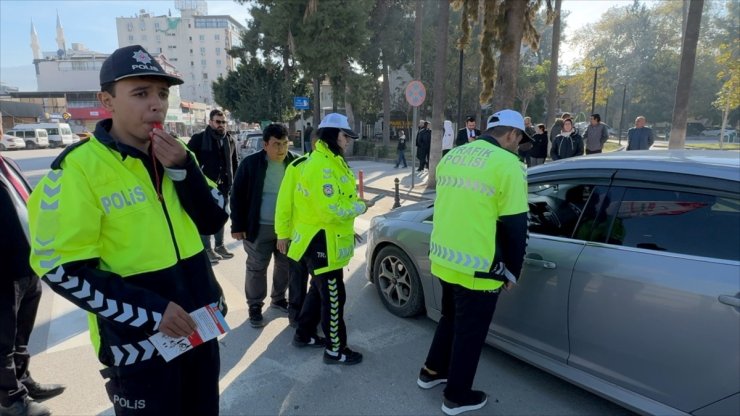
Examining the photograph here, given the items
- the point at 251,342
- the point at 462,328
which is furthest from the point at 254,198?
the point at 462,328

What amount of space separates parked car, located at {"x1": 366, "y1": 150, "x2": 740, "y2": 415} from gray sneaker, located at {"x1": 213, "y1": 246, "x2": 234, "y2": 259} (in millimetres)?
4345

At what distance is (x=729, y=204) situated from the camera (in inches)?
85.9

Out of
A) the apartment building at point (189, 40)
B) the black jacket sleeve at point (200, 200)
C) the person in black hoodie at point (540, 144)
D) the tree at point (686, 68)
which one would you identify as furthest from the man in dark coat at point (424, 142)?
the apartment building at point (189, 40)

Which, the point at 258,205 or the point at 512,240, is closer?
the point at 512,240

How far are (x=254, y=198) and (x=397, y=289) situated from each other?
5.32ft

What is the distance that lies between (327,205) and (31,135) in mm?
43316

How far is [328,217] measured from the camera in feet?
9.96

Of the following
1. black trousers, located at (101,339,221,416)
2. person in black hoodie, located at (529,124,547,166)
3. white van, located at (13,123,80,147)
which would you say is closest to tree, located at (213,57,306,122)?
white van, located at (13,123,80,147)

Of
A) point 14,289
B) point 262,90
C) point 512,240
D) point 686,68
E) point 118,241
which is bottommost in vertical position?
point 14,289

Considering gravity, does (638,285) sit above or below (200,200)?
below

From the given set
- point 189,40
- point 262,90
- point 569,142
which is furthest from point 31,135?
point 189,40

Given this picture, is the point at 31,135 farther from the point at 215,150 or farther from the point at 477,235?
the point at 477,235

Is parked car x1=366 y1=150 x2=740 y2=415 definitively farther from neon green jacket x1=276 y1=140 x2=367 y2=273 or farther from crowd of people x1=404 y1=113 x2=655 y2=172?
crowd of people x1=404 y1=113 x2=655 y2=172

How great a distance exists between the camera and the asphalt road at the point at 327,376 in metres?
2.87
